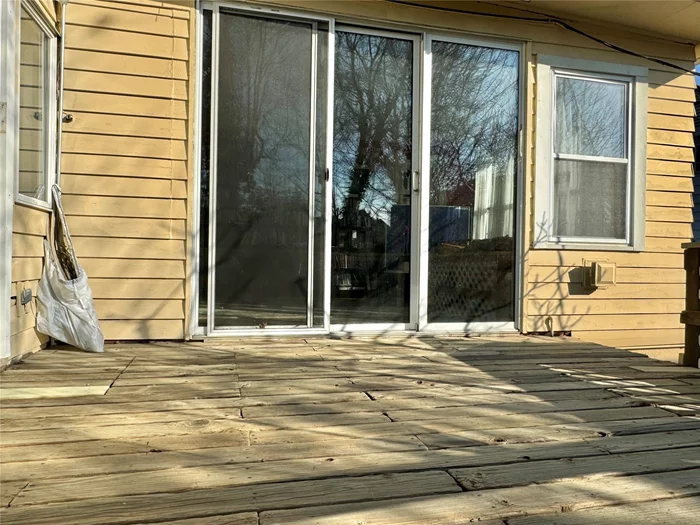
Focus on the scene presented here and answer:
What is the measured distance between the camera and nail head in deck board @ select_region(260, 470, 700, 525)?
1.06 meters

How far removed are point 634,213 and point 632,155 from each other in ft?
1.47

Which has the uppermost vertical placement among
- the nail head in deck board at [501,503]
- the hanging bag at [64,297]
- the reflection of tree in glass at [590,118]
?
the reflection of tree in glass at [590,118]

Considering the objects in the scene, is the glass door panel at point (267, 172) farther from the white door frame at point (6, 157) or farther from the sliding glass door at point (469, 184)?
the white door frame at point (6, 157)

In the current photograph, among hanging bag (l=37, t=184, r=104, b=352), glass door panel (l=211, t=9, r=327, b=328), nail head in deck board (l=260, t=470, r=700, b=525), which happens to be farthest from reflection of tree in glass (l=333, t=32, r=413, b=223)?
nail head in deck board (l=260, t=470, r=700, b=525)

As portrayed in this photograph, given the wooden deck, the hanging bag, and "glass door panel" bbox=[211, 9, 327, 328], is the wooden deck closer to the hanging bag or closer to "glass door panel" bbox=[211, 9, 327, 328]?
the hanging bag

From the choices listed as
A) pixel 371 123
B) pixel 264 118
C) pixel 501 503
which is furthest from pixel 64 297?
pixel 501 503

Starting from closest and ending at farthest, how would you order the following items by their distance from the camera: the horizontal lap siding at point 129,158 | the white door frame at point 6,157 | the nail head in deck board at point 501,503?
the nail head in deck board at point 501,503, the white door frame at point 6,157, the horizontal lap siding at point 129,158

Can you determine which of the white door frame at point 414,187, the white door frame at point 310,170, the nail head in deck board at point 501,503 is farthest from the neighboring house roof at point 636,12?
the nail head in deck board at point 501,503

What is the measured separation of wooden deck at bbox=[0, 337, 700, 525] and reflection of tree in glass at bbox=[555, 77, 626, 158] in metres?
1.84

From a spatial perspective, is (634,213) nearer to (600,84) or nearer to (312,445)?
(600,84)

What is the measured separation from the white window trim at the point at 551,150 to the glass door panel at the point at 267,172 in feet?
5.23

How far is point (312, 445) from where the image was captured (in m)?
1.45

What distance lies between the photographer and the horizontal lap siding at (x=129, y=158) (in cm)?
283

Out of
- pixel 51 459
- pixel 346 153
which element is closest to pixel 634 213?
pixel 346 153
